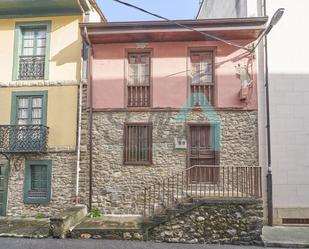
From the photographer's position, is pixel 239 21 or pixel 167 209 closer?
pixel 167 209

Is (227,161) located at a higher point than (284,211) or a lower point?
higher

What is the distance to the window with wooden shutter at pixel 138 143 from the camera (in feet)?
32.8

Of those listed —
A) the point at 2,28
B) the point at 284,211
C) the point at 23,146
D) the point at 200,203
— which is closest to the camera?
the point at 200,203

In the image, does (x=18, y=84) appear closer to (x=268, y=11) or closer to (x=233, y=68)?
(x=233, y=68)

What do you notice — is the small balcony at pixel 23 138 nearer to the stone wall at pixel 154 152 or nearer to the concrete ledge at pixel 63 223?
the stone wall at pixel 154 152

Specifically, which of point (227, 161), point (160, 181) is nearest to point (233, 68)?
point (227, 161)

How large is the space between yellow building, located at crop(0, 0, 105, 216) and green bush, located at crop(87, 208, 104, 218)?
29.7 inches

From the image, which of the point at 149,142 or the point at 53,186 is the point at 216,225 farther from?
the point at 53,186

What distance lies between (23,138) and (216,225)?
6525 mm

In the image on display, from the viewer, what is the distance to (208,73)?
1025 centimetres

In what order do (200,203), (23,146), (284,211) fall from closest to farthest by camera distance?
(200,203) < (284,211) < (23,146)

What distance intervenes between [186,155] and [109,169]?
250 cm

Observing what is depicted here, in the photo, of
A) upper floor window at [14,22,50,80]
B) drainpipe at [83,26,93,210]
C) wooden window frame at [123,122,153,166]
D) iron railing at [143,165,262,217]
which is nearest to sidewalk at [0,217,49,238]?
drainpipe at [83,26,93,210]

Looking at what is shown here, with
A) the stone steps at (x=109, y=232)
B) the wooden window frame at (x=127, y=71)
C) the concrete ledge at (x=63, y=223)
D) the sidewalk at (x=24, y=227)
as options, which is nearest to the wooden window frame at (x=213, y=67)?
the wooden window frame at (x=127, y=71)
